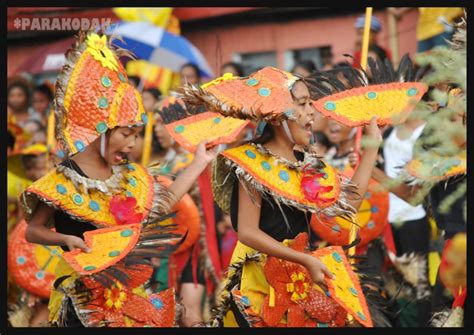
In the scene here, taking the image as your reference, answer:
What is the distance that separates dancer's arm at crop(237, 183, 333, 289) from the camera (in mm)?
5457

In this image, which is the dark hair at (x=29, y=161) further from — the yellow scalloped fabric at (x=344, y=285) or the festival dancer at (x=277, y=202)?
the yellow scalloped fabric at (x=344, y=285)

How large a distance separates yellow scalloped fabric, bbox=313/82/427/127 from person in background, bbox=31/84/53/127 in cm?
630

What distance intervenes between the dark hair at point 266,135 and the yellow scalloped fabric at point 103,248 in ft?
2.46

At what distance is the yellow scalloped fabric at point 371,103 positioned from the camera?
20.0 ft

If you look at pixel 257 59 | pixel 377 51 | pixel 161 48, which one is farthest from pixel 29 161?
pixel 257 59

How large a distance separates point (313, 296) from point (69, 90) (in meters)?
1.66

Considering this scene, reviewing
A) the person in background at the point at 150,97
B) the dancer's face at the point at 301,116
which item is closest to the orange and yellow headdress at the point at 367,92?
the dancer's face at the point at 301,116

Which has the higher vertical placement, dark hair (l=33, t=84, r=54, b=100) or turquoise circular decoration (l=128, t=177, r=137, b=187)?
turquoise circular decoration (l=128, t=177, r=137, b=187)

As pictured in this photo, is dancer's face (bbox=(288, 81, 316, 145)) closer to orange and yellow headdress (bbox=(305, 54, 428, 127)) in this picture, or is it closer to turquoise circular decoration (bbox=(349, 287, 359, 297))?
orange and yellow headdress (bbox=(305, 54, 428, 127))

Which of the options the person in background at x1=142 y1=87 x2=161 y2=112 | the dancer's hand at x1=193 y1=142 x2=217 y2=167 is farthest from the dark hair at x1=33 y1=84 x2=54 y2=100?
the dancer's hand at x1=193 y1=142 x2=217 y2=167
